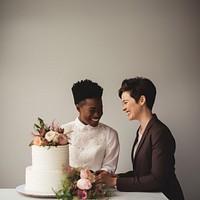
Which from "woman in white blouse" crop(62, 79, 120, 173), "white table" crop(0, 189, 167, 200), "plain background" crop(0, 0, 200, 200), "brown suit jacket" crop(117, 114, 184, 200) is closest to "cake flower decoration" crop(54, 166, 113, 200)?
"white table" crop(0, 189, 167, 200)

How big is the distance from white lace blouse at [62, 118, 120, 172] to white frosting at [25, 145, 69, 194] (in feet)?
1.71

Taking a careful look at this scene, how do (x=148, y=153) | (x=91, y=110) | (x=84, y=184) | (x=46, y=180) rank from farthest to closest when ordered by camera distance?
(x=91, y=110) → (x=148, y=153) → (x=46, y=180) → (x=84, y=184)

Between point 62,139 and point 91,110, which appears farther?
point 91,110

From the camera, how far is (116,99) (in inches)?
143

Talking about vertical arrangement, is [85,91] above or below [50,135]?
above

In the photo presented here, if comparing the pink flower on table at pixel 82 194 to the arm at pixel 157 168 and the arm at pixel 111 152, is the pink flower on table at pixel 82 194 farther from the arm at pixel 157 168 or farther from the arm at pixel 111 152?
the arm at pixel 111 152

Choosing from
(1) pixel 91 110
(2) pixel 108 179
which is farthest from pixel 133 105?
(2) pixel 108 179

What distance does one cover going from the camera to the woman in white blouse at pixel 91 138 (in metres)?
2.86

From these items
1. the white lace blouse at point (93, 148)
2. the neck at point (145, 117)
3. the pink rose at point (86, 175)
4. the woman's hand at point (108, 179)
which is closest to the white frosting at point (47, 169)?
the pink rose at point (86, 175)

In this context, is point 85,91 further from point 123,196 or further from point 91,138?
point 123,196

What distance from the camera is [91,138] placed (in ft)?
9.53

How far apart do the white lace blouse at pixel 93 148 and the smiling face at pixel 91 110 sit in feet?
0.27

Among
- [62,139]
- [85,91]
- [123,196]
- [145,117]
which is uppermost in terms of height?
[85,91]

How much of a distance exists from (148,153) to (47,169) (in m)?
0.72
